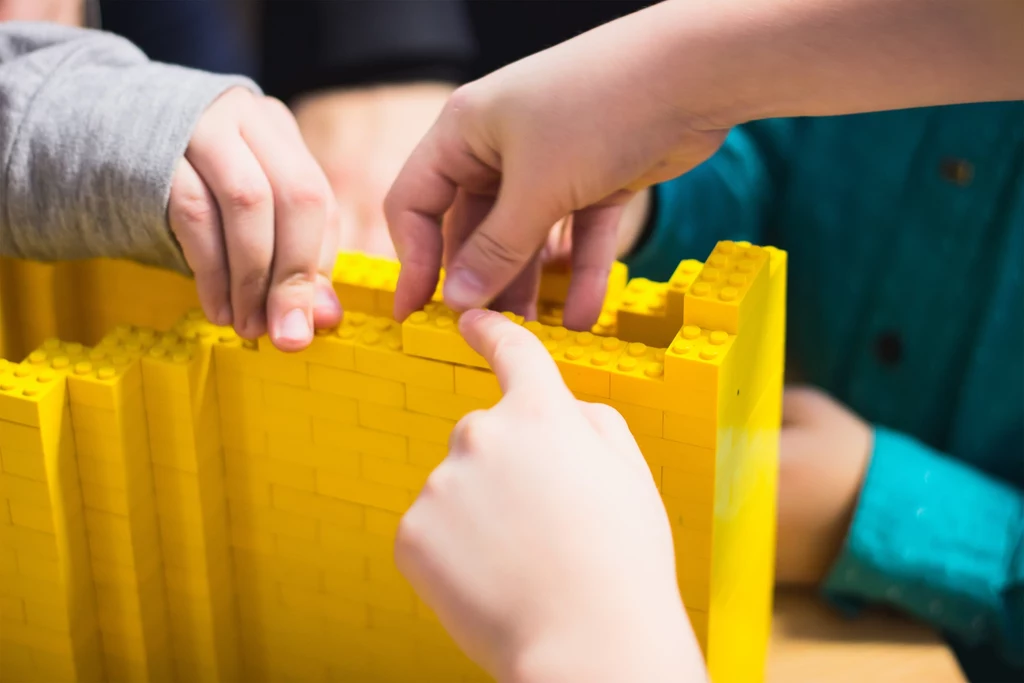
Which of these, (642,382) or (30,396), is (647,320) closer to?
(642,382)

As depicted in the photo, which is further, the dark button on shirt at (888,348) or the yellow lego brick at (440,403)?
the dark button on shirt at (888,348)

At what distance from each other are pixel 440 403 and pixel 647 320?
0.13 metres

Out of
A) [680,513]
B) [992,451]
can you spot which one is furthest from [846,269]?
[680,513]

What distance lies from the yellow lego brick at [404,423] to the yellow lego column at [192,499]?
3.6 inches

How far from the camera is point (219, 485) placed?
0.60 metres

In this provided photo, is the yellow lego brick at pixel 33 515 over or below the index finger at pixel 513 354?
below

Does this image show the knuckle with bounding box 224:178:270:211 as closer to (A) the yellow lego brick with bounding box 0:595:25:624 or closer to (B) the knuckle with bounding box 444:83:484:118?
(B) the knuckle with bounding box 444:83:484:118

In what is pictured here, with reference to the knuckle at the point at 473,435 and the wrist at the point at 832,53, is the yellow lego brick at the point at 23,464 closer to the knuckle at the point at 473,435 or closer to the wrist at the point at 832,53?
the knuckle at the point at 473,435

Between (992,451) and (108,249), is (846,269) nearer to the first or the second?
(992,451)

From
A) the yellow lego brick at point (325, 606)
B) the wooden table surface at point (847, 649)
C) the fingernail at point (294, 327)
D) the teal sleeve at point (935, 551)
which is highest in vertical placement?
the fingernail at point (294, 327)

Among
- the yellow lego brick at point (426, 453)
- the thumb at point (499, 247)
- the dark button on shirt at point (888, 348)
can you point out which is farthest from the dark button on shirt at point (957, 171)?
the yellow lego brick at point (426, 453)

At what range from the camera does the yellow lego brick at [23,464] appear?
0.53m

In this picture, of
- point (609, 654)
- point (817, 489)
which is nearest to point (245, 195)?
point (609, 654)

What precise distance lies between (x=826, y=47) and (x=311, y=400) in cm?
33
